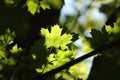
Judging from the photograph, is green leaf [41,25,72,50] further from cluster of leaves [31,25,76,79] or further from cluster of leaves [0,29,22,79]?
cluster of leaves [0,29,22,79]

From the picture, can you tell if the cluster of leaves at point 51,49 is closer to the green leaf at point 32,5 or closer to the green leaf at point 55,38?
the green leaf at point 55,38

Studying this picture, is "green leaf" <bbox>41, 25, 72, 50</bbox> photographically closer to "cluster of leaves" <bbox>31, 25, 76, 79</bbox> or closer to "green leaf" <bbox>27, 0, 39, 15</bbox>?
"cluster of leaves" <bbox>31, 25, 76, 79</bbox>

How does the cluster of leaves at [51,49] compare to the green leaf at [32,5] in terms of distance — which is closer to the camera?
the cluster of leaves at [51,49]

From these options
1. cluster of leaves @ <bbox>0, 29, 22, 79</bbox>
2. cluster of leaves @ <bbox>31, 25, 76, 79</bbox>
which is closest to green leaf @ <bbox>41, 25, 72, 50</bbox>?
cluster of leaves @ <bbox>31, 25, 76, 79</bbox>

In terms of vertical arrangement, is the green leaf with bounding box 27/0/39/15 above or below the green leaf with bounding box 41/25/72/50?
above

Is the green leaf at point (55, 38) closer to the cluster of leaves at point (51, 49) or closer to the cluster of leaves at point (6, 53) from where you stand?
the cluster of leaves at point (51, 49)

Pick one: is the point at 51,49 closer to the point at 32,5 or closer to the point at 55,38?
the point at 55,38

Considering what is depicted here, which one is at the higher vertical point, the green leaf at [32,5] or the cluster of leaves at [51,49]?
Result: the green leaf at [32,5]

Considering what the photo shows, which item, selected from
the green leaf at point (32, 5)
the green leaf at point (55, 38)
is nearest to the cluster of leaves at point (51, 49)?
the green leaf at point (55, 38)

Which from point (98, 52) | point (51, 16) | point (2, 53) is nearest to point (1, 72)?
point (2, 53)

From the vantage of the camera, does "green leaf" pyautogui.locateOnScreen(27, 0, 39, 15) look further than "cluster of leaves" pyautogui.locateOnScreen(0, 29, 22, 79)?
Yes

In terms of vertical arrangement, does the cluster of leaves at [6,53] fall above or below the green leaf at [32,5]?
below
